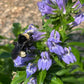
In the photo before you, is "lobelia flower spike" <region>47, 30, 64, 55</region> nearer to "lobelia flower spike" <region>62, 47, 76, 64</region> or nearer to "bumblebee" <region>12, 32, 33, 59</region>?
"lobelia flower spike" <region>62, 47, 76, 64</region>

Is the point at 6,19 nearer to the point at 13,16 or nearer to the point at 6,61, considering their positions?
the point at 13,16

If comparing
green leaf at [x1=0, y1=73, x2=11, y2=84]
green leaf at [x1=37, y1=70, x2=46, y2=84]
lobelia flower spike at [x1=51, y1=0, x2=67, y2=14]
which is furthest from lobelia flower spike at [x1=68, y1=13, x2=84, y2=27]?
green leaf at [x1=0, y1=73, x2=11, y2=84]

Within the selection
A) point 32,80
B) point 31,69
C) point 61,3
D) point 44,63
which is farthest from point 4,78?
point 61,3

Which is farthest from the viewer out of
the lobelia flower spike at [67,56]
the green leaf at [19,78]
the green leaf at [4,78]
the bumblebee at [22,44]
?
the green leaf at [4,78]

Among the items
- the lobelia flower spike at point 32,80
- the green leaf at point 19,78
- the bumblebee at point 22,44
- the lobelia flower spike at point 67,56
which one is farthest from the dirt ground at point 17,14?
the bumblebee at point 22,44

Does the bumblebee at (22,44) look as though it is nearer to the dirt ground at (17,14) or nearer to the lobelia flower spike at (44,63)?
the lobelia flower spike at (44,63)

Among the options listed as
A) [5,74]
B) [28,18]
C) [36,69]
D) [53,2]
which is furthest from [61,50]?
[28,18]

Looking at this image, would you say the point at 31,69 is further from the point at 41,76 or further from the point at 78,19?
the point at 78,19
